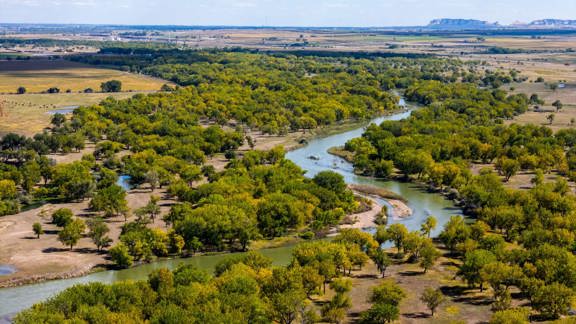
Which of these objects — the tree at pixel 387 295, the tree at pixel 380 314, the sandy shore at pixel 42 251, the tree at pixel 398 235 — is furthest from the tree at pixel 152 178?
the tree at pixel 380 314

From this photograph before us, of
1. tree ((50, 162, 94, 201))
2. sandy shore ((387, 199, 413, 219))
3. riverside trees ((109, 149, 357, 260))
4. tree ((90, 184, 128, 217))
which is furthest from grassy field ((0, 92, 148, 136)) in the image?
sandy shore ((387, 199, 413, 219))

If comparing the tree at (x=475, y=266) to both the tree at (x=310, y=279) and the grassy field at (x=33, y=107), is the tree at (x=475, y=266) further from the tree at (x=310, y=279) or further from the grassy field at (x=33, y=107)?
the grassy field at (x=33, y=107)

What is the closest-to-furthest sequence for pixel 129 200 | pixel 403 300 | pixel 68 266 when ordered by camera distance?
pixel 403 300 < pixel 68 266 < pixel 129 200

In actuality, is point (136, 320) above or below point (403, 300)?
above

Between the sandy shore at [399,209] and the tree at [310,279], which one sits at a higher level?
the tree at [310,279]

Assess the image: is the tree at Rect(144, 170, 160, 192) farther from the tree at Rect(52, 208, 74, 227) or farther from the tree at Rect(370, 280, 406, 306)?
the tree at Rect(370, 280, 406, 306)

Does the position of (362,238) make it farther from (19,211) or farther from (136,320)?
(19,211)

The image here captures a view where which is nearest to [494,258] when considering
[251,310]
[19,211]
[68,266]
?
[251,310]

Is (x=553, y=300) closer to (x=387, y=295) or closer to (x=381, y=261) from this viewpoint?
(x=387, y=295)
